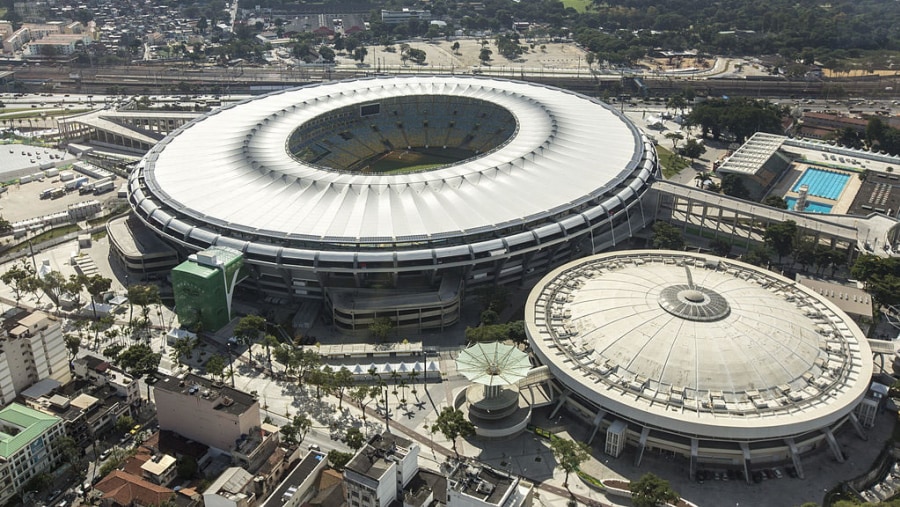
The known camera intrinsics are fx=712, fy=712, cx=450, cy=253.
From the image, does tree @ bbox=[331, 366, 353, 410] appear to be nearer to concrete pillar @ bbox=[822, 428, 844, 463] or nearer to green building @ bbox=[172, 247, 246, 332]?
green building @ bbox=[172, 247, 246, 332]

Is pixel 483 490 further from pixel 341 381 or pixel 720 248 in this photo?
pixel 720 248

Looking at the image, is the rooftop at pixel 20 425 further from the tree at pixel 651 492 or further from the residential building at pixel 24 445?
the tree at pixel 651 492

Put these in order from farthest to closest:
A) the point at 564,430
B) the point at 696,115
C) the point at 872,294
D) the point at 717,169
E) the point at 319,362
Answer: the point at 696,115
the point at 717,169
the point at 872,294
the point at 319,362
the point at 564,430

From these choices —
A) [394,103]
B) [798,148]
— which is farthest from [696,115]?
[394,103]

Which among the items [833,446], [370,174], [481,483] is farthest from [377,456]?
[370,174]

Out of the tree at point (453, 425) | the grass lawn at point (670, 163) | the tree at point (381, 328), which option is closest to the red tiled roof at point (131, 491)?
the tree at point (453, 425)

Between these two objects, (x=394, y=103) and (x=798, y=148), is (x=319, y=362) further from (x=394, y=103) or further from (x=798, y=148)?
(x=798, y=148)

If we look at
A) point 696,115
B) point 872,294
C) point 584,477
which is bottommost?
point 584,477
